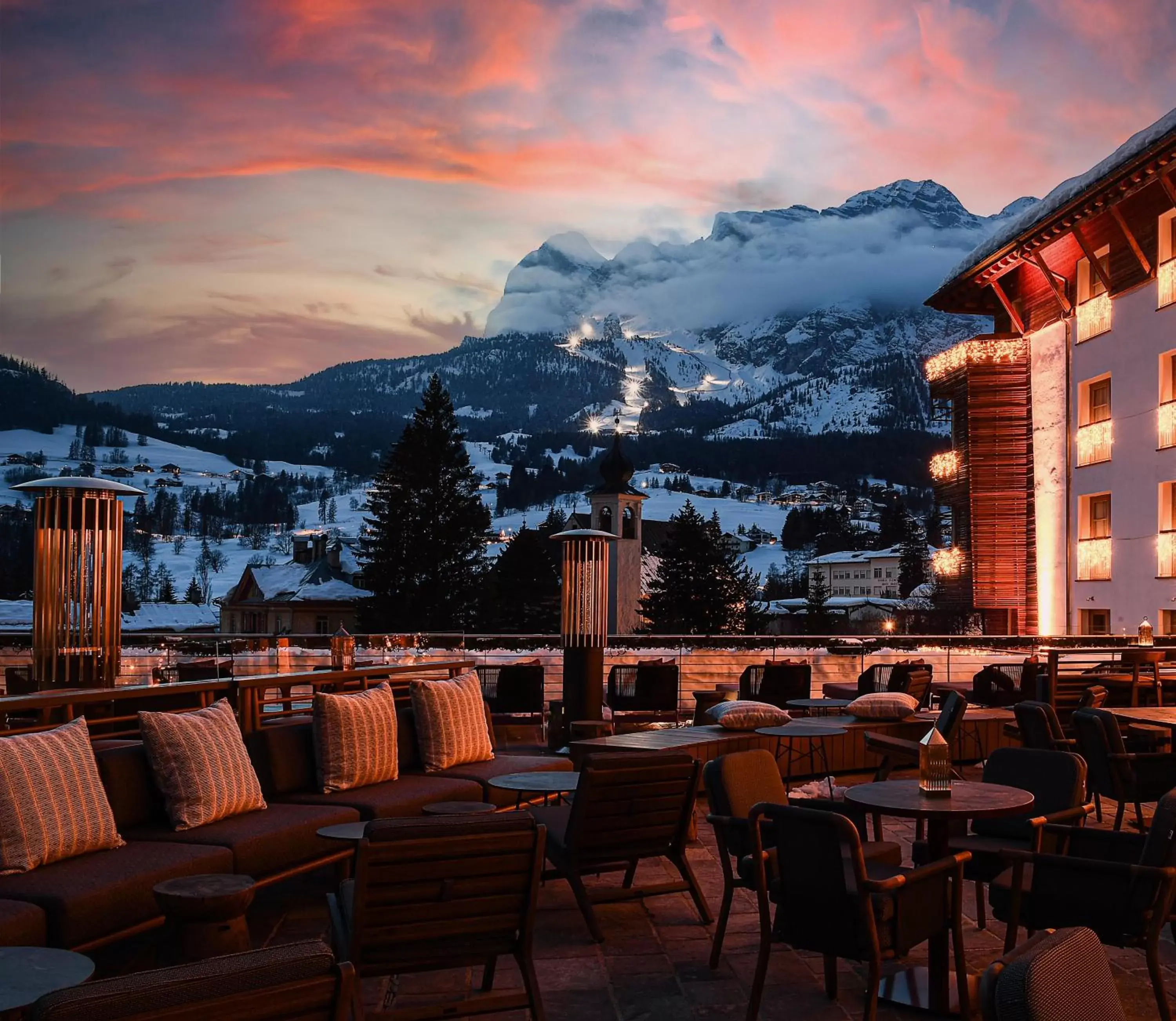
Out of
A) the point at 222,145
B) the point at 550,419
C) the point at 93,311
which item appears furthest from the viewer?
the point at 550,419

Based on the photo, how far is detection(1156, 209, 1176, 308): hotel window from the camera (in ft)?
64.2

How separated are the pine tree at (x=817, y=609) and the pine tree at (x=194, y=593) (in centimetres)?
5792

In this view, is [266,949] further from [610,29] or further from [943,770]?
[610,29]

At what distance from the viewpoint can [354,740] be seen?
257 inches

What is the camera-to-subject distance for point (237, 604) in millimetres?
80062

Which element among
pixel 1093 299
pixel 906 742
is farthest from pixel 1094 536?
pixel 906 742

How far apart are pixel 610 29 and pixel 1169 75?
58.6 ft

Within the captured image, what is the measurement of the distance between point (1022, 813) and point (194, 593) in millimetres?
111212

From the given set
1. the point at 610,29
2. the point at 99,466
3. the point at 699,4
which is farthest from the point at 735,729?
the point at 99,466

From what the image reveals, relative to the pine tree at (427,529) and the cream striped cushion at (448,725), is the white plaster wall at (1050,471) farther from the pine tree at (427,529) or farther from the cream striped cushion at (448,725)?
the pine tree at (427,529)

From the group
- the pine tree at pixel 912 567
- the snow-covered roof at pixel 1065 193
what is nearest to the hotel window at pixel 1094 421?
the snow-covered roof at pixel 1065 193

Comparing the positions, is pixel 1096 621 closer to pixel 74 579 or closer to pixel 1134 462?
pixel 1134 462

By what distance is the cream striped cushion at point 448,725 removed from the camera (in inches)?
285

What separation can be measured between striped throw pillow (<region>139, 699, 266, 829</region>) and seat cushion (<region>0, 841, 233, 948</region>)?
412mm
